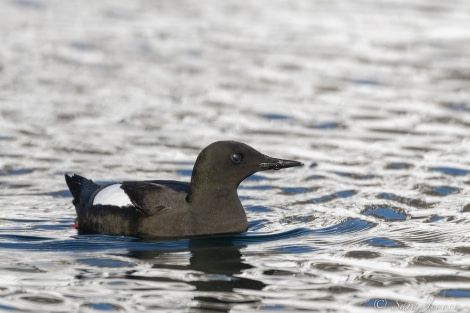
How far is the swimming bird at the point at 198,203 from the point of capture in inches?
364

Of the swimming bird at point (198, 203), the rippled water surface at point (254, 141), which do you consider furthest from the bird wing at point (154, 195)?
the rippled water surface at point (254, 141)

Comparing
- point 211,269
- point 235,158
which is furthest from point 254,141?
A: point 211,269

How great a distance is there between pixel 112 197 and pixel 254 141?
4.18 metres

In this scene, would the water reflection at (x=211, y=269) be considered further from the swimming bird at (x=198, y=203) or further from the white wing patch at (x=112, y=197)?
the white wing patch at (x=112, y=197)

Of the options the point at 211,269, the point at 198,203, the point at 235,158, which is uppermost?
the point at 235,158

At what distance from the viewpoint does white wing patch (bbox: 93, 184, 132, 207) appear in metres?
9.41

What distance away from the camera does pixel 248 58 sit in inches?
728

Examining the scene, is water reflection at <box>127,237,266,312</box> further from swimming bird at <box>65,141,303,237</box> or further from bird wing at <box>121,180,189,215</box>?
bird wing at <box>121,180,189,215</box>

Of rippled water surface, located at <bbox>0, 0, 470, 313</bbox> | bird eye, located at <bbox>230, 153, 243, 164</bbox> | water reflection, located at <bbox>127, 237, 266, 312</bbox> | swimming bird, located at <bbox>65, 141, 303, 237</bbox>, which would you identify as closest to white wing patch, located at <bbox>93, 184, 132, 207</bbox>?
swimming bird, located at <bbox>65, 141, 303, 237</bbox>

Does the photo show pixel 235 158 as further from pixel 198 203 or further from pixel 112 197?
pixel 112 197

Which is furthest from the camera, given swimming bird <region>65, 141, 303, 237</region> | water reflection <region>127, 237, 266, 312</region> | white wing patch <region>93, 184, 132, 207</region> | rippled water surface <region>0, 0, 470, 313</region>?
white wing patch <region>93, 184, 132, 207</region>

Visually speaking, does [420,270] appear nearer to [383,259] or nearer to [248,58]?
[383,259]

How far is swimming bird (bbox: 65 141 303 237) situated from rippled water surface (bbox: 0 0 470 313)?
0.19 meters

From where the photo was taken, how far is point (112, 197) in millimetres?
9500
